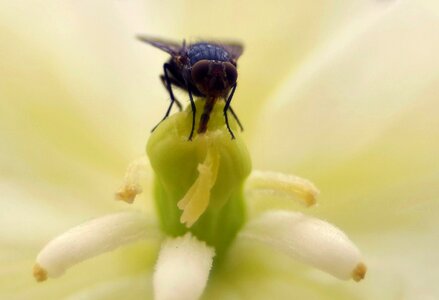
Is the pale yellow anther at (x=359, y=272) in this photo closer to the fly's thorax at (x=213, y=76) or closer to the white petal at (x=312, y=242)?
the white petal at (x=312, y=242)

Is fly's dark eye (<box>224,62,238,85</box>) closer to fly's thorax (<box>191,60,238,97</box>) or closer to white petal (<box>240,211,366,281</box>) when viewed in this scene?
fly's thorax (<box>191,60,238,97</box>)

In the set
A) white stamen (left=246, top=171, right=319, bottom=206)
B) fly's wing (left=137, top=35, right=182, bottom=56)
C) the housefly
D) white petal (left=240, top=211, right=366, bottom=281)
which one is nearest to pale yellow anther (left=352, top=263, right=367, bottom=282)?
white petal (left=240, top=211, right=366, bottom=281)

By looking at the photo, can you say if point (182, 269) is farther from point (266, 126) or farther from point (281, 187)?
point (266, 126)

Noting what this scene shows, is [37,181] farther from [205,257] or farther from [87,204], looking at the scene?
[205,257]

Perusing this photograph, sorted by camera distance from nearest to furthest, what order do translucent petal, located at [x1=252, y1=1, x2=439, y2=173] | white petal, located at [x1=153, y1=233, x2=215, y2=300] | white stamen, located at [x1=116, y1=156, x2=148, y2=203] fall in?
1. white petal, located at [x1=153, y1=233, x2=215, y2=300]
2. white stamen, located at [x1=116, y1=156, x2=148, y2=203]
3. translucent petal, located at [x1=252, y1=1, x2=439, y2=173]

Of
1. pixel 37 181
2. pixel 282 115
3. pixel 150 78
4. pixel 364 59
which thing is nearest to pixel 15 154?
pixel 37 181

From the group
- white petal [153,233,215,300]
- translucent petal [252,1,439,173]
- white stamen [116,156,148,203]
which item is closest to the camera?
white petal [153,233,215,300]
